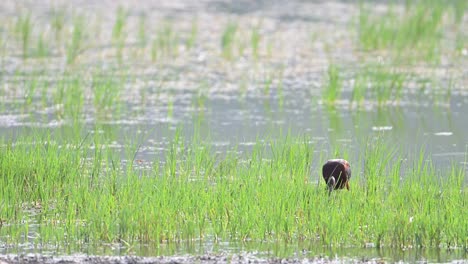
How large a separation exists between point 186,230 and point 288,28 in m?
9.61

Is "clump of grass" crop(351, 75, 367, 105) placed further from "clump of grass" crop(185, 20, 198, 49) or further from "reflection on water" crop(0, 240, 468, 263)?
"reflection on water" crop(0, 240, 468, 263)

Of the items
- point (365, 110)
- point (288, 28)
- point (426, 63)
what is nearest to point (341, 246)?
point (365, 110)

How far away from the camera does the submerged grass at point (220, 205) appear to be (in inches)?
228

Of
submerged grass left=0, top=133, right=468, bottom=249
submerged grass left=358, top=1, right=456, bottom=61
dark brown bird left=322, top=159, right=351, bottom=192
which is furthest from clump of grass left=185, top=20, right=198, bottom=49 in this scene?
dark brown bird left=322, top=159, right=351, bottom=192

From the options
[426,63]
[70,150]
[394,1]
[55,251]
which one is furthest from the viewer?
[394,1]

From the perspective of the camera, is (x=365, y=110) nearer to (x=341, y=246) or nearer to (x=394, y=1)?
(x=341, y=246)

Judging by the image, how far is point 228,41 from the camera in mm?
13523

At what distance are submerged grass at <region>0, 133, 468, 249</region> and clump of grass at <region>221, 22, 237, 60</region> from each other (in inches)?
249

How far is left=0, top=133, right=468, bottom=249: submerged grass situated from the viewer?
19.0 feet

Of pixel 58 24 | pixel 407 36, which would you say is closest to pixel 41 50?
pixel 58 24

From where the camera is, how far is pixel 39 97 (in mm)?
10984

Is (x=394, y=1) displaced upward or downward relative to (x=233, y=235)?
upward

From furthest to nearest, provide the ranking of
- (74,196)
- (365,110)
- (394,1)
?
(394,1) → (365,110) → (74,196)

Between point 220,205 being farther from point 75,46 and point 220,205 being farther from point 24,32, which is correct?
point 24,32
